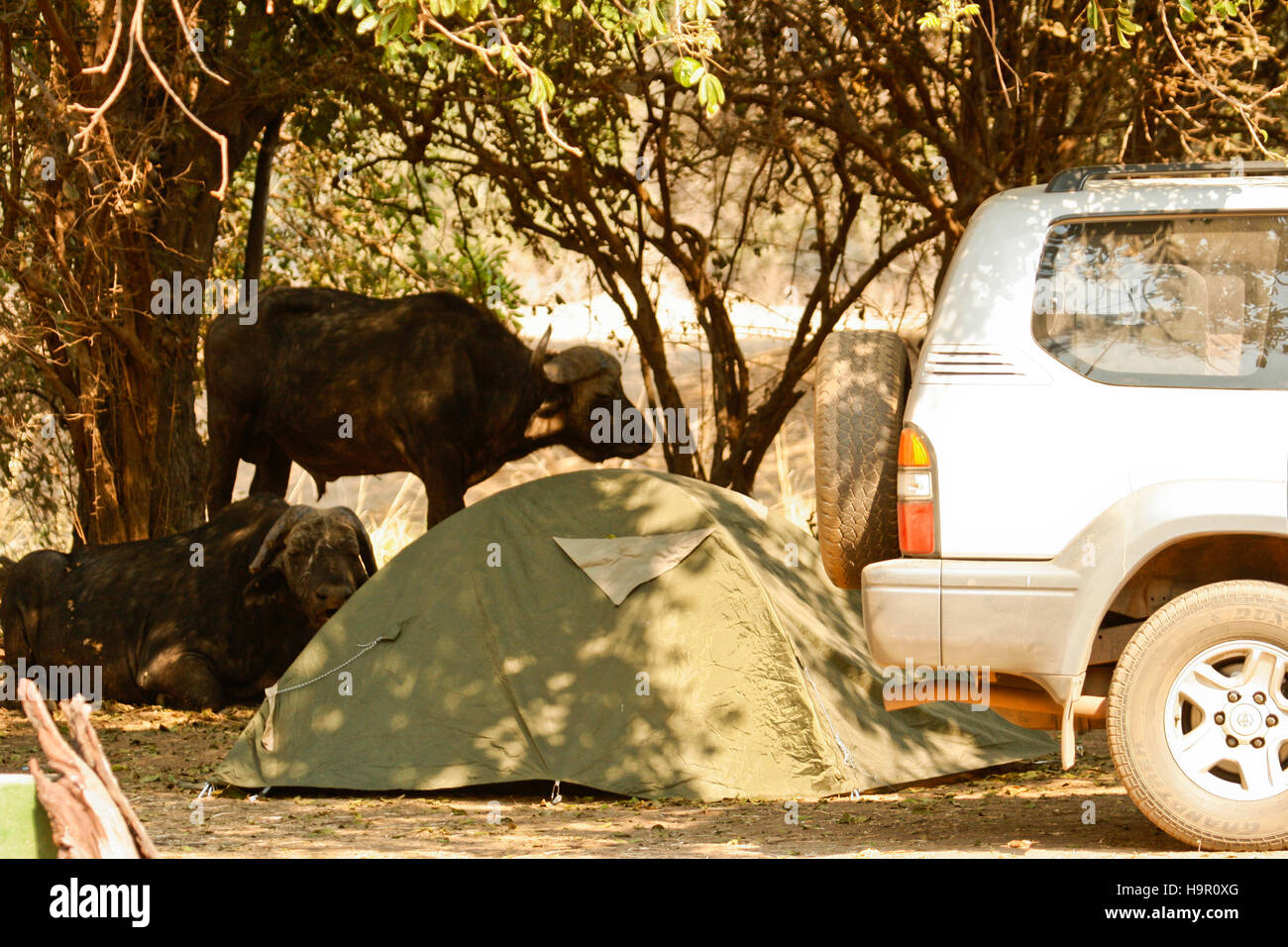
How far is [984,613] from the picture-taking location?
17.7 ft

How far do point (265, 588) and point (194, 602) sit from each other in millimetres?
610

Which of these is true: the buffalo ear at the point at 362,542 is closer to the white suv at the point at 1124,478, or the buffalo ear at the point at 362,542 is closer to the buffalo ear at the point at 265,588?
the buffalo ear at the point at 265,588

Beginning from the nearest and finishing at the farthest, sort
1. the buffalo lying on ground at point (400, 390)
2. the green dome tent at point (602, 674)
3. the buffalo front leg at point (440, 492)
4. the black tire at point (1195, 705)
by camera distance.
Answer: the black tire at point (1195, 705) < the green dome tent at point (602, 674) < the buffalo front leg at point (440, 492) < the buffalo lying on ground at point (400, 390)

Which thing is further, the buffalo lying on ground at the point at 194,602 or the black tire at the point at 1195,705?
the buffalo lying on ground at the point at 194,602

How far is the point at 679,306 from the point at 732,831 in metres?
19.8

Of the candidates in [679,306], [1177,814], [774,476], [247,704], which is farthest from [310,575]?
[679,306]

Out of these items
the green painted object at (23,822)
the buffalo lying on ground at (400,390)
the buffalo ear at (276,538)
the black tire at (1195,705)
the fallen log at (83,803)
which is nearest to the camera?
the fallen log at (83,803)

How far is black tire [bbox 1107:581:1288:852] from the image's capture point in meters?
5.30

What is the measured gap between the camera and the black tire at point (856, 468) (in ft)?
18.7

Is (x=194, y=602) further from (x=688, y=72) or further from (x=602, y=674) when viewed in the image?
(x=688, y=72)

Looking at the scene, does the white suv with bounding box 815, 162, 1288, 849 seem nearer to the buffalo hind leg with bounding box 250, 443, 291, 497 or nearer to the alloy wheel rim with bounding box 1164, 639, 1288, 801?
the alloy wheel rim with bounding box 1164, 639, 1288, 801

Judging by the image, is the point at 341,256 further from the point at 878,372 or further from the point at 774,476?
the point at 878,372

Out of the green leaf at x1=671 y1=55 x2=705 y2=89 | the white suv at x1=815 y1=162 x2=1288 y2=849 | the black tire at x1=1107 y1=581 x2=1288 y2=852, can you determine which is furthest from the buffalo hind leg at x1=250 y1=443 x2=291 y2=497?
the black tire at x1=1107 y1=581 x2=1288 y2=852

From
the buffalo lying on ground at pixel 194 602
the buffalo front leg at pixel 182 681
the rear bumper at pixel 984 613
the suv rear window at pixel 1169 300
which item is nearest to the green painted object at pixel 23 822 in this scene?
the rear bumper at pixel 984 613
